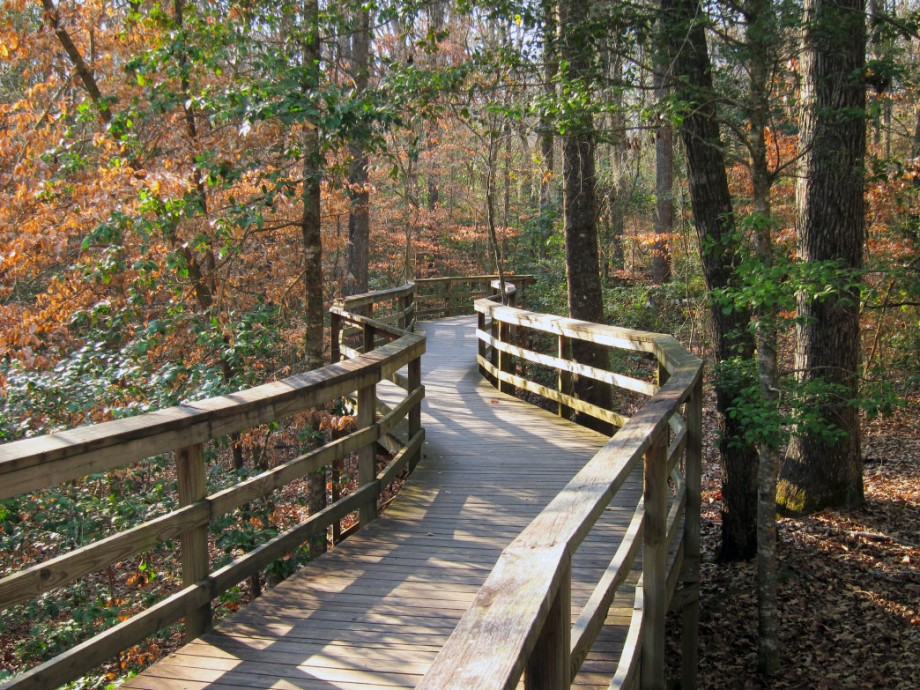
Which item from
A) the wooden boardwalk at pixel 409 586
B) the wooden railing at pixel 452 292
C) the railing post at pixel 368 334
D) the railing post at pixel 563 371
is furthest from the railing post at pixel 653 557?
the wooden railing at pixel 452 292

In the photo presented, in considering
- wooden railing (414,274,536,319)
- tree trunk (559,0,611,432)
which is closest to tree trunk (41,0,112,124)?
tree trunk (559,0,611,432)

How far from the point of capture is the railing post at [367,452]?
5.17 m

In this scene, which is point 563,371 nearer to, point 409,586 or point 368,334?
point 368,334

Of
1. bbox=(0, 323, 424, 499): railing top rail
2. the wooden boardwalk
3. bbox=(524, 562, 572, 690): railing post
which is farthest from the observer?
the wooden boardwalk

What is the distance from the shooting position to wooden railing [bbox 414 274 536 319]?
1897 centimetres

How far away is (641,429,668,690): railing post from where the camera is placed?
3.53 meters

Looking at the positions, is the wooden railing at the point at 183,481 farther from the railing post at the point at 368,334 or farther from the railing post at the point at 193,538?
the railing post at the point at 368,334

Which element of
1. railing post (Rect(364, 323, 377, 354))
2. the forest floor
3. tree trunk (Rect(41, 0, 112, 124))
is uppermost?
tree trunk (Rect(41, 0, 112, 124))

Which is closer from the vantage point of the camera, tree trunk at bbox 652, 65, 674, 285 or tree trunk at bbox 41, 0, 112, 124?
tree trunk at bbox 41, 0, 112, 124

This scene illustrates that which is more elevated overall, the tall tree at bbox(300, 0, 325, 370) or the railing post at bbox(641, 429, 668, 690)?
the tall tree at bbox(300, 0, 325, 370)

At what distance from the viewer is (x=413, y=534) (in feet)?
16.5

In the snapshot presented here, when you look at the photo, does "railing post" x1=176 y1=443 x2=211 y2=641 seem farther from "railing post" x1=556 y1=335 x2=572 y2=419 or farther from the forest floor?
"railing post" x1=556 y1=335 x2=572 y2=419

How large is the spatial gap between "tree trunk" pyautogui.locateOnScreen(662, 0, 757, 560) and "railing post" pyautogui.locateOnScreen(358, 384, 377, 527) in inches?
124

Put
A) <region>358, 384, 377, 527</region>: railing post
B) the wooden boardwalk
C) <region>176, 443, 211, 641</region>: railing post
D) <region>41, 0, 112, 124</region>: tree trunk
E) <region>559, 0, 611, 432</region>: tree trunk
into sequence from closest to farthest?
the wooden boardwalk
<region>176, 443, 211, 641</region>: railing post
<region>358, 384, 377, 527</region>: railing post
<region>41, 0, 112, 124</region>: tree trunk
<region>559, 0, 611, 432</region>: tree trunk
